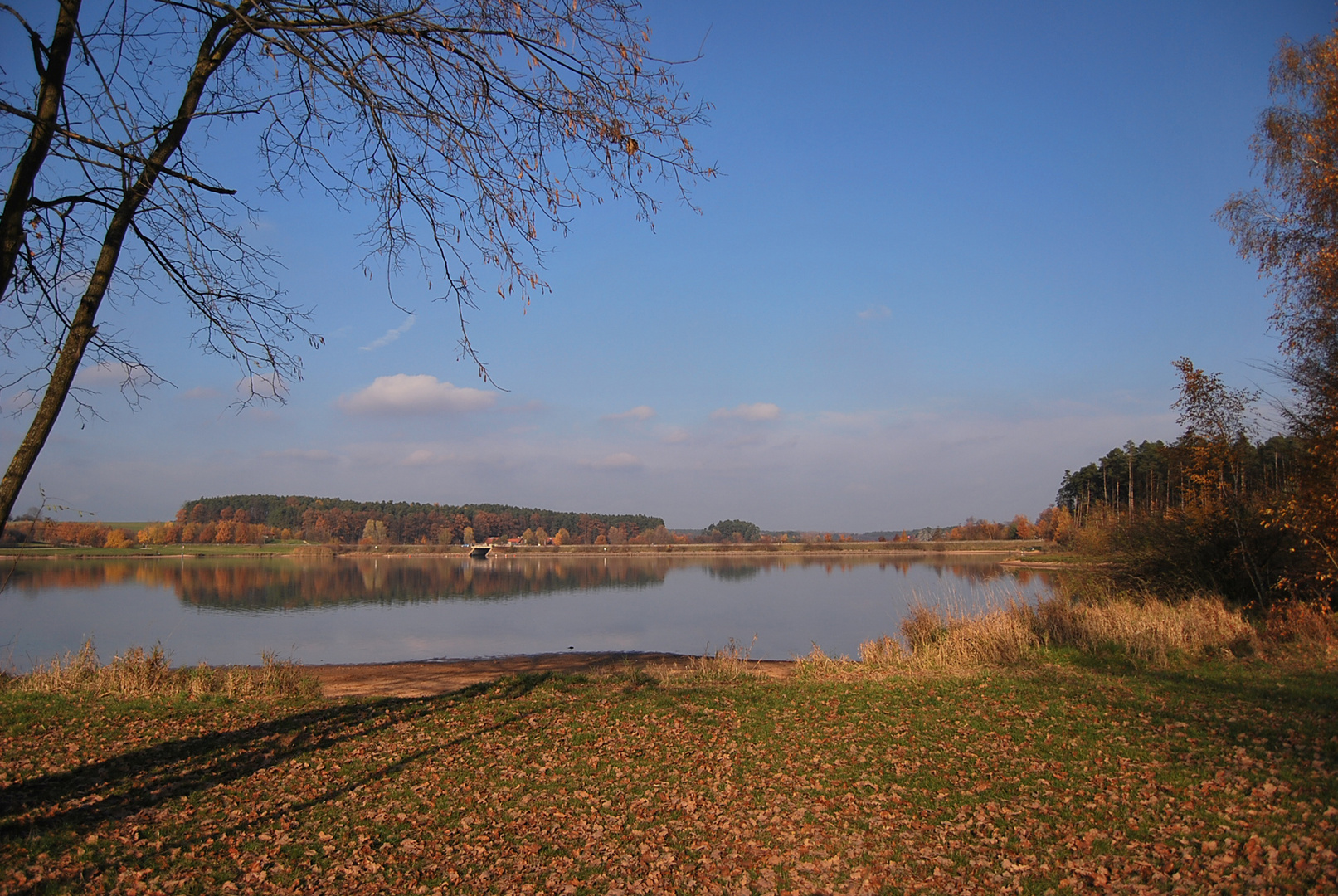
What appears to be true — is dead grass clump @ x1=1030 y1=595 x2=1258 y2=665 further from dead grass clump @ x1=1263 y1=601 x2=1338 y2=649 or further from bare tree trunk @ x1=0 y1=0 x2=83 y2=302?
bare tree trunk @ x1=0 y1=0 x2=83 y2=302

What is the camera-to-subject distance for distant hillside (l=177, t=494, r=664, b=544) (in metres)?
108

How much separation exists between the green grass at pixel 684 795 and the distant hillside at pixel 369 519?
356ft

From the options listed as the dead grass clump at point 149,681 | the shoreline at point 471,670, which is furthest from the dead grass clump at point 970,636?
the dead grass clump at point 149,681

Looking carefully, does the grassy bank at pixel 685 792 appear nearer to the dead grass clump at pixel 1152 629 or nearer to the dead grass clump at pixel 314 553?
the dead grass clump at pixel 1152 629

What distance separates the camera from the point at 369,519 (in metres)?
114

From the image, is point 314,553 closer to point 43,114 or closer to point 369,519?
point 369,519

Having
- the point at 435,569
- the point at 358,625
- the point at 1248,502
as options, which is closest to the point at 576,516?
the point at 435,569

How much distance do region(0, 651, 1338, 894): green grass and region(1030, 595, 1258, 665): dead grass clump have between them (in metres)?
2.59

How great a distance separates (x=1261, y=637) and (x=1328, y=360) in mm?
5121

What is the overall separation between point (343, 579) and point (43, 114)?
173 feet

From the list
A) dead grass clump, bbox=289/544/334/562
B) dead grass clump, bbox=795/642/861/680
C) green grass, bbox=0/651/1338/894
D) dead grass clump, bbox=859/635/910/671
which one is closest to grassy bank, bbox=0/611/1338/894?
green grass, bbox=0/651/1338/894

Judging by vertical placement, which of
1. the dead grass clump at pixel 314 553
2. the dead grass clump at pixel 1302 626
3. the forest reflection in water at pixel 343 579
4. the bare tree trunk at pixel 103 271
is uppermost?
the bare tree trunk at pixel 103 271

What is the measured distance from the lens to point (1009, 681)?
9547mm

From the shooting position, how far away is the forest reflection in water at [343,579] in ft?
118
